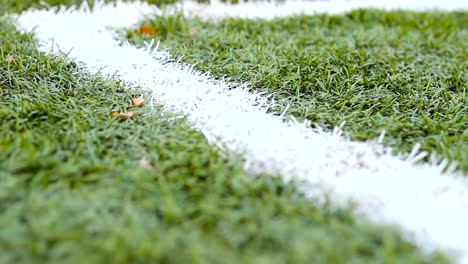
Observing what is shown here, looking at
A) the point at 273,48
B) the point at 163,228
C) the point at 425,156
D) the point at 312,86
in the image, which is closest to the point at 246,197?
the point at 163,228

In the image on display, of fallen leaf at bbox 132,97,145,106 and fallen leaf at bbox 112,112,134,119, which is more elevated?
fallen leaf at bbox 132,97,145,106

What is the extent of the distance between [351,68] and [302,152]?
0.94 meters

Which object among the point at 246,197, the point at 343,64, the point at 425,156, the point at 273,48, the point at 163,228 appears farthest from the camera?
the point at 273,48

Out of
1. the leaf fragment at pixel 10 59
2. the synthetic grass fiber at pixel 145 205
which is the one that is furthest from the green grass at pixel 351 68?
the leaf fragment at pixel 10 59

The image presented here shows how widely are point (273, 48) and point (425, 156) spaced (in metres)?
1.32

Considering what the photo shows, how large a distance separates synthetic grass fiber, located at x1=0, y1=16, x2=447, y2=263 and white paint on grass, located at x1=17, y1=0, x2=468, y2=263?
3.7 inches

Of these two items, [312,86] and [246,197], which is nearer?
[246,197]

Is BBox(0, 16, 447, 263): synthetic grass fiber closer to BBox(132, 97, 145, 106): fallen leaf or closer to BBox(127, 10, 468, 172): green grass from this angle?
BBox(132, 97, 145, 106): fallen leaf

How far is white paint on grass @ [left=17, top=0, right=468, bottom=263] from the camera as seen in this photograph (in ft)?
5.28

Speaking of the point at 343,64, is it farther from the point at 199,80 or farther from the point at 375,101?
the point at 199,80

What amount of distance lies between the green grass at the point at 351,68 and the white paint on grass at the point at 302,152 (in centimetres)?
12

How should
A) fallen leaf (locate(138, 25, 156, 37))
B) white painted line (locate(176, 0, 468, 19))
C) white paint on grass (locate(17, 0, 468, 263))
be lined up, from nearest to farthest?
white paint on grass (locate(17, 0, 468, 263)), fallen leaf (locate(138, 25, 156, 37)), white painted line (locate(176, 0, 468, 19))

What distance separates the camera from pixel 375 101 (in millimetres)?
2379

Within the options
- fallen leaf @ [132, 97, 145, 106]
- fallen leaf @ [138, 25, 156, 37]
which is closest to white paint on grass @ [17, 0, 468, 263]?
fallen leaf @ [132, 97, 145, 106]
